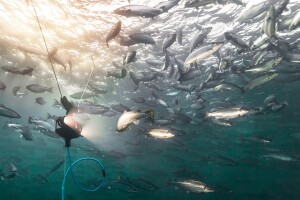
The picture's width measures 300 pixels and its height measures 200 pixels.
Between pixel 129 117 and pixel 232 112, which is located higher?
pixel 129 117

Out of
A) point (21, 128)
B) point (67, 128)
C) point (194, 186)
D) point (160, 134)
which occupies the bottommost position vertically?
point (194, 186)

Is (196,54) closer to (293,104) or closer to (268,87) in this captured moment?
(268,87)

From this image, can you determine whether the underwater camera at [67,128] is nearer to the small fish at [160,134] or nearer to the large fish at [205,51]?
the small fish at [160,134]

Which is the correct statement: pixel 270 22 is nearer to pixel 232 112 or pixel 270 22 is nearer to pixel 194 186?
pixel 232 112

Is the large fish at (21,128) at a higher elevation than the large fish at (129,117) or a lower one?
lower

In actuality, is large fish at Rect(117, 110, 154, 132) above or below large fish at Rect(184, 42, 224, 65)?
below

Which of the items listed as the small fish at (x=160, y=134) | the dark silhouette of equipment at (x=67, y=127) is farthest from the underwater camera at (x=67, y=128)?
the small fish at (x=160, y=134)

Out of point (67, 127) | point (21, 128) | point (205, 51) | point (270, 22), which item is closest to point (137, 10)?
point (205, 51)

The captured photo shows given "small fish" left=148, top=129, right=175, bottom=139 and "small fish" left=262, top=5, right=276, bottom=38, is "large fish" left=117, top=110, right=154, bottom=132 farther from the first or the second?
"small fish" left=262, top=5, right=276, bottom=38

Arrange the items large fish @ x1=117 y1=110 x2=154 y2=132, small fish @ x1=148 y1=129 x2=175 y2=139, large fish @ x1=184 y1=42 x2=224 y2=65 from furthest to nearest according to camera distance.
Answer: small fish @ x1=148 y1=129 x2=175 y2=139 < large fish @ x1=184 y1=42 x2=224 y2=65 < large fish @ x1=117 y1=110 x2=154 y2=132

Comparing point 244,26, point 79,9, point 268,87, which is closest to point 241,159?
point 268,87

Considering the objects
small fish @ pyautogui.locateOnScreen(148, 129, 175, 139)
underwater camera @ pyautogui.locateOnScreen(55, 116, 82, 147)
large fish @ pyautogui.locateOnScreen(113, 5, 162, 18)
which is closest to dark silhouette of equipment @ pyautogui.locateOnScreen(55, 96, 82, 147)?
underwater camera @ pyautogui.locateOnScreen(55, 116, 82, 147)

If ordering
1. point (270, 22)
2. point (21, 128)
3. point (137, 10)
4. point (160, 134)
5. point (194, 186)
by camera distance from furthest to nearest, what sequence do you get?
1. point (194, 186)
2. point (21, 128)
3. point (160, 134)
4. point (270, 22)
5. point (137, 10)

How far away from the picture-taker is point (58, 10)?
1191 centimetres
